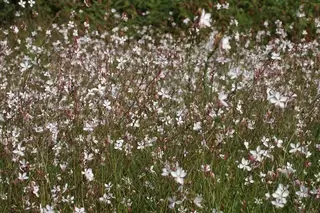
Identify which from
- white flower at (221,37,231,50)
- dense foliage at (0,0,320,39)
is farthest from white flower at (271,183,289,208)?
dense foliage at (0,0,320,39)

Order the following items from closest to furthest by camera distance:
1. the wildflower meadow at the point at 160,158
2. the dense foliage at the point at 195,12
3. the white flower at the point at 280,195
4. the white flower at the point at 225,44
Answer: the white flower at the point at 225,44
the white flower at the point at 280,195
the wildflower meadow at the point at 160,158
the dense foliage at the point at 195,12

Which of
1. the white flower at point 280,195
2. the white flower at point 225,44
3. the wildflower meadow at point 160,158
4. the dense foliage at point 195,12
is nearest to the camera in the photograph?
the white flower at point 225,44

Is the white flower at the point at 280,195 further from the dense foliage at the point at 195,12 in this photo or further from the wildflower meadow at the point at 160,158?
the dense foliage at the point at 195,12

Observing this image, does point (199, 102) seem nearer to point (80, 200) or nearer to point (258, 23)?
point (80, 200)

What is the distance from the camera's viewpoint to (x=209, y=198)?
2.83 meters

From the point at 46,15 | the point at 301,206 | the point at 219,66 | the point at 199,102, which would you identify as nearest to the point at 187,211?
the point at 301,206

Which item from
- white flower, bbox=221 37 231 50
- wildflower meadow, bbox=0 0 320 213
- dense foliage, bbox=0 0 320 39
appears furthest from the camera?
dense foliage, bbox=0 0 320 39

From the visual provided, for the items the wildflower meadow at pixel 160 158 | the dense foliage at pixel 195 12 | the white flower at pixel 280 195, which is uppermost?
the dense foliage at pixel 195 12

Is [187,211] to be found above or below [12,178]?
below

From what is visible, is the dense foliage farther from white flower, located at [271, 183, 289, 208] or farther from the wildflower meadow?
white flower, located at [271, 183, 289, 208]

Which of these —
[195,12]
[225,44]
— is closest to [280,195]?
[225,44]

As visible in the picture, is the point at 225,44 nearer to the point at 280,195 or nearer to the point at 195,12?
the point at 280,195

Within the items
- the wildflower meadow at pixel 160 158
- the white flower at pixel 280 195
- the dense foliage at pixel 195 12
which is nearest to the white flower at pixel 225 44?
the wildflower meadow at pixel 160 158

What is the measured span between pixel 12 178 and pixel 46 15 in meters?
6.70
